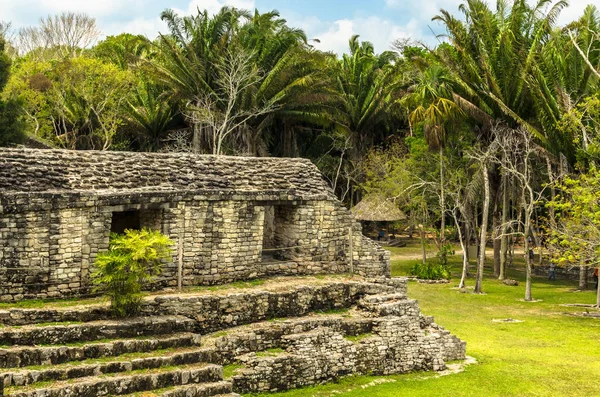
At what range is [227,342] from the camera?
36.1ft

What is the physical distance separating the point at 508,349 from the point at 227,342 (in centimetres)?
677

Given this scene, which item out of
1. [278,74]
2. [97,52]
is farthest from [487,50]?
[97,52]

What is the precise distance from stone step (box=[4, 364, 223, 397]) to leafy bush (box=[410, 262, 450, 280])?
14.9 m

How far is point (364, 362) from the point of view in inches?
485

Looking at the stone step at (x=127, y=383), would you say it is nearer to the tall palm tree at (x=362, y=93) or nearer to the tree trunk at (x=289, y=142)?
the tall palm tree at (x=362, y=93)

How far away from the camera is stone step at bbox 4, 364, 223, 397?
28.1ft

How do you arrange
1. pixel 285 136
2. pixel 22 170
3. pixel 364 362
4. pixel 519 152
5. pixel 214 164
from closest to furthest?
1. pixel 22 170
2. pixel 364 362
3. pixel 214 164
4. pixel 519 152
5. pixel 285 136

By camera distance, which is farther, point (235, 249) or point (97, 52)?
point (97, 52)

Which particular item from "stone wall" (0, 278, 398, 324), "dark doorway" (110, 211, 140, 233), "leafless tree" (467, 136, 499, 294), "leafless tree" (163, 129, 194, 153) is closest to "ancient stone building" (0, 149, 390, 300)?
"dark doorway" (110, 211, 140, 233)

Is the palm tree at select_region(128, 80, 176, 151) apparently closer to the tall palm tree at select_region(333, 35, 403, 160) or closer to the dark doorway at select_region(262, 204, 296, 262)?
the tall palm tree at select_region(333, 35, 403, 160)

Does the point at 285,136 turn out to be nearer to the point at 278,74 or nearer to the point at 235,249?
the point at 278,74

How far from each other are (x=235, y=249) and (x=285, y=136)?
76.7 ft

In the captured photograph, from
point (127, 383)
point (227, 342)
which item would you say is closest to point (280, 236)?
point (227, 342)

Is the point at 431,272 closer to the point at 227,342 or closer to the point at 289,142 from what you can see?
the point at 289,142
